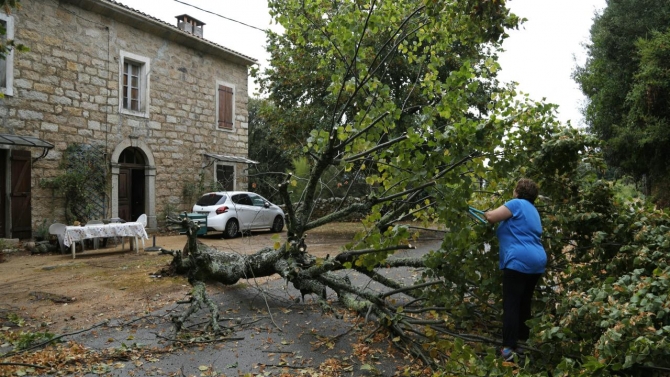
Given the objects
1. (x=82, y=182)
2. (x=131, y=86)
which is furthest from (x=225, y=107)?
(x=82, y=182)

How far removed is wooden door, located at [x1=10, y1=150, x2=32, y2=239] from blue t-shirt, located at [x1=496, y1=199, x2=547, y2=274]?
36.0 feet

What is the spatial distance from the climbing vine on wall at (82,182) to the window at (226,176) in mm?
4103

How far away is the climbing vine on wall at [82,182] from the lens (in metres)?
11.6

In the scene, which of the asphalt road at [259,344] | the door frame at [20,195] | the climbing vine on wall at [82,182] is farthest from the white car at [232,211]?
the asphalt road at [259,344]

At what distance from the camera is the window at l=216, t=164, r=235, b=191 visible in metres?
16.0

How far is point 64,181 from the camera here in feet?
37.7

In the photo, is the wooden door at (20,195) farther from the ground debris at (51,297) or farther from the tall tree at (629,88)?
the tall tree at (629,88)

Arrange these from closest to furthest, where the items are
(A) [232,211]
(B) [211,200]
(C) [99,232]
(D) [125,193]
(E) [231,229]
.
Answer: (C) [99,232] → (A) [232,211] → (E) [231,229] → (B) [211,200] → (D) [125,193]

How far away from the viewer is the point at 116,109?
42.6 ft

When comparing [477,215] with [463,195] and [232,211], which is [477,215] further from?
[232,211]

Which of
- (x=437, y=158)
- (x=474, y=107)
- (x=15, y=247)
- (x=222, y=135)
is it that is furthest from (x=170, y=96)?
(x=437, y=158)

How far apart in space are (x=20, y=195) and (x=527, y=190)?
11.2 meters

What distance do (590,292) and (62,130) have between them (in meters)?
12.3

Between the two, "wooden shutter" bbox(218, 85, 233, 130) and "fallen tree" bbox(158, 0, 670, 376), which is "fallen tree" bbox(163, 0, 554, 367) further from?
"wooden shutter" bbox(218, 85, 233, 130)
